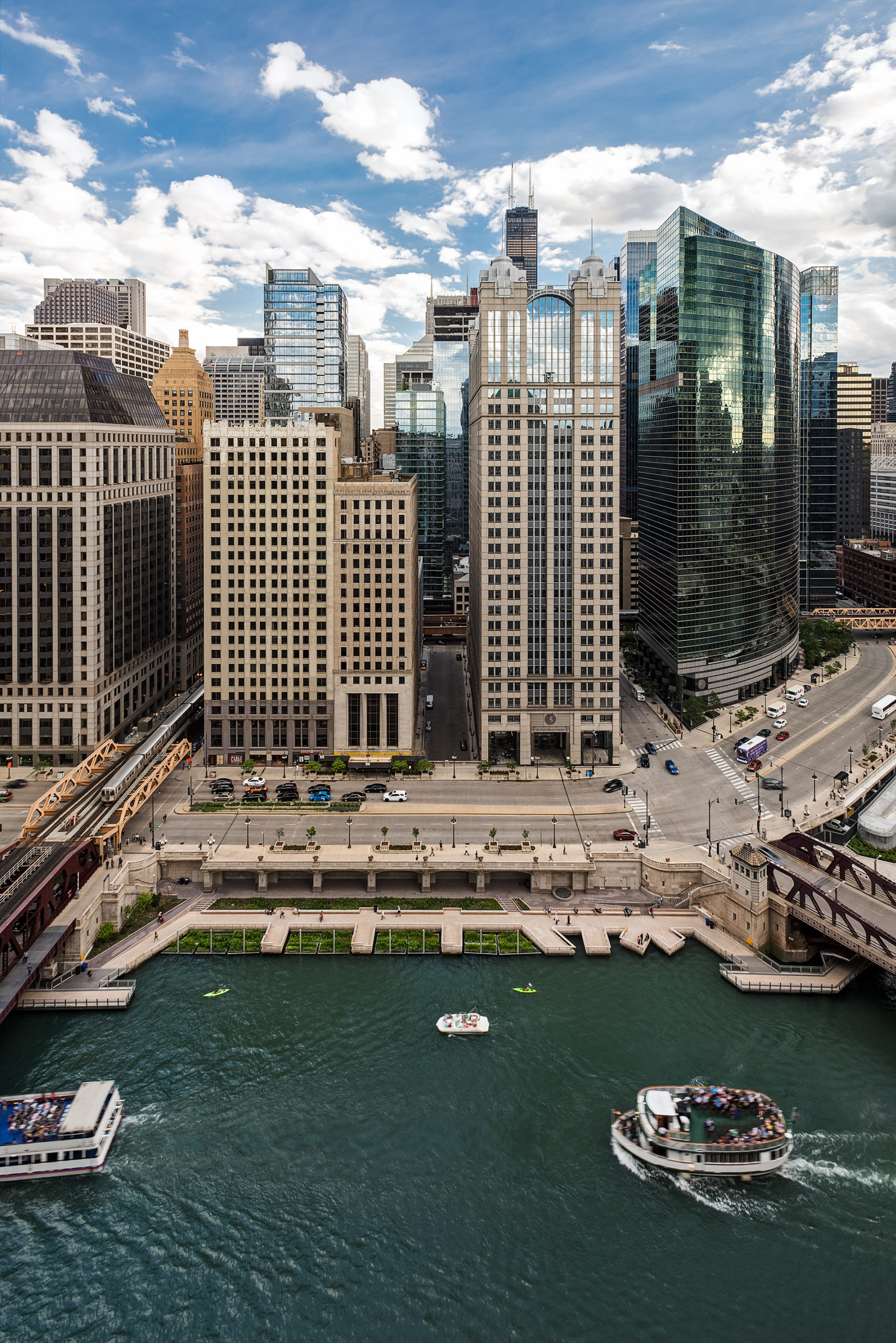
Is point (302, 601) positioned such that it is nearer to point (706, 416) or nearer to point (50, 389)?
point (50, 389)

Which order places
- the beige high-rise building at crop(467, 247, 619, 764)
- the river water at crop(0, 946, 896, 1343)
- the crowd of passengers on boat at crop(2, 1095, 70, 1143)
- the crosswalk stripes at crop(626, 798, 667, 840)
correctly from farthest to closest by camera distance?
the beige high-rise building at crop(467, 247, 619, 764) → the crosswalk stripes at crop(626, 798, 667, 840) → the crowd of passengers on boat at crop(2, 1095, 70, 1143) → the river water at crop(0, 946, 896, 1343)

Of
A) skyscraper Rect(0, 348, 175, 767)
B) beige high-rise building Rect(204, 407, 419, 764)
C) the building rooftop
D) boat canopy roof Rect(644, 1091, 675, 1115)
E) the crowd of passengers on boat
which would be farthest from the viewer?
the building rooftop

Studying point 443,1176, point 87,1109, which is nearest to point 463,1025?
point 443,1176

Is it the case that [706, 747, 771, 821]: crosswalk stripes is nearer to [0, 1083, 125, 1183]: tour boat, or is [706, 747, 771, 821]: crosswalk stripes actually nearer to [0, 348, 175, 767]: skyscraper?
[0, 1083, 125, 1183]: tour boat

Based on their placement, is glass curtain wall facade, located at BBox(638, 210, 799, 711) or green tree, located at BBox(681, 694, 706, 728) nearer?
green tree, located at BBox(681, 694, 706, 728)

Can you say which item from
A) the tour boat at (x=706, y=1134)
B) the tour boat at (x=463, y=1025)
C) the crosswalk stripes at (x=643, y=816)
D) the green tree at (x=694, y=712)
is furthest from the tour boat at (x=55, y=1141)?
the green tree at (x=694, y=712)

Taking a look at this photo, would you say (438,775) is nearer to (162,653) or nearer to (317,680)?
(317,680)

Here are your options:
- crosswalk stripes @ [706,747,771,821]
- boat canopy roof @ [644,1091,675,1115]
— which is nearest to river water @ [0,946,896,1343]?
boat canopy roof @ [644,1091,675,1115]

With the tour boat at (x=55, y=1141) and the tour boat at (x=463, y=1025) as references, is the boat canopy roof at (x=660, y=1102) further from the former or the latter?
the tour boat at (x=55, y=1141)
